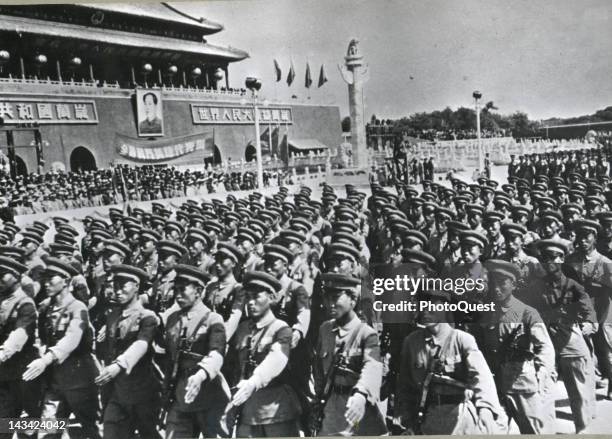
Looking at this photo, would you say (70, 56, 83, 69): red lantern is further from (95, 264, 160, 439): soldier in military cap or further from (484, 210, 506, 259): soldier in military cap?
(484, 210, 506, 259): soldier in military cap

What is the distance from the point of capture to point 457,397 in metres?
3.59

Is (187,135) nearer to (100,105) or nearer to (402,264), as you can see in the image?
(100,105)

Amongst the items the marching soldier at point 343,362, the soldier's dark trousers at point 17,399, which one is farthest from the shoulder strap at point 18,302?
the marching soldier at point 343,362

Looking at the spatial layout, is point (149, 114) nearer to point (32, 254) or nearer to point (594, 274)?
point (32, 254)

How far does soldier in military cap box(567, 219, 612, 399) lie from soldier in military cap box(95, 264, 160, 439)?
10.7 feet

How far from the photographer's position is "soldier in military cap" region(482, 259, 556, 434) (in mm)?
3723

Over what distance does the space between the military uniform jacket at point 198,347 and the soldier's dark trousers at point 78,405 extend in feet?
2.71

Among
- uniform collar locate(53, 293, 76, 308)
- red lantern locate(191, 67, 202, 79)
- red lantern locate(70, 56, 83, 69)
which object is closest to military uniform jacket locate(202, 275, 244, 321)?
uniform collar locate(53, 293, 76, 308)

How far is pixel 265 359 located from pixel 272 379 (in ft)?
0.66

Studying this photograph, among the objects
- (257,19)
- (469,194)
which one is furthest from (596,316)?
(257,19)

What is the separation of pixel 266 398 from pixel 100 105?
32.7ft

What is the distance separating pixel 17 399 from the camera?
5.04m

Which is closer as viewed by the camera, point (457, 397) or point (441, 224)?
point (457, 397)

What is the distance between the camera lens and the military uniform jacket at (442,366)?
3.41 metres
